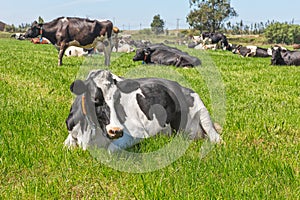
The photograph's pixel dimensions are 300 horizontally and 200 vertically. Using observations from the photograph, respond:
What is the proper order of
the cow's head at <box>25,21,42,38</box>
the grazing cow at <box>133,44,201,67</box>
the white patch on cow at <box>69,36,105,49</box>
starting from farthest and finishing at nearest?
the grazing cow at <box>133,44,201,67</box> < the cow's head at <box>25,21,42,38</box> < the white patch on cow at <box>69,36,105,49</box>

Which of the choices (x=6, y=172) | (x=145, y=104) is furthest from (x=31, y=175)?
(x=145, y=104)

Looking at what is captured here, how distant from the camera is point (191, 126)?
4.69 metres

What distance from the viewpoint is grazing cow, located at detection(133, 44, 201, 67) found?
1464 centimetres

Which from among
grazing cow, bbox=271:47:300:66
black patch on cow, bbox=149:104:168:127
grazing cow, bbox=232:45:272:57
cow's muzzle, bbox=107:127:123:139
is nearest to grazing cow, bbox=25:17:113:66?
grazing cow, bbox=271:47:300:66

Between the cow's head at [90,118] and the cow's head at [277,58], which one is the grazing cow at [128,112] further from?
the cow's head at [277,58]

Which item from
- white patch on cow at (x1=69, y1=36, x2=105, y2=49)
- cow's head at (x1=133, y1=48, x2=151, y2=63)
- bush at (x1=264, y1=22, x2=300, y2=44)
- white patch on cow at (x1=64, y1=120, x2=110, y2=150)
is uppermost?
white patch on cow at (x1=69, y1=36, x2=105, y2=49)

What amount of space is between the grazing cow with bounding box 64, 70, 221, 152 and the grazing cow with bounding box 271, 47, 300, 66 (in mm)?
14173

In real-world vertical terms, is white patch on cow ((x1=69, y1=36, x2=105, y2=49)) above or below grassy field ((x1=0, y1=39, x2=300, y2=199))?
above

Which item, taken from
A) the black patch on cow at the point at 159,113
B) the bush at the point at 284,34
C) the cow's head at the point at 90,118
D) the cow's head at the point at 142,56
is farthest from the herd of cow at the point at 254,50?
the bush at the point at 284,34

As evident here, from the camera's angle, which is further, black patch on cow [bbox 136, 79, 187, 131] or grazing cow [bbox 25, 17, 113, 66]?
grazing cow [bbox 25, 17, 113, 66]

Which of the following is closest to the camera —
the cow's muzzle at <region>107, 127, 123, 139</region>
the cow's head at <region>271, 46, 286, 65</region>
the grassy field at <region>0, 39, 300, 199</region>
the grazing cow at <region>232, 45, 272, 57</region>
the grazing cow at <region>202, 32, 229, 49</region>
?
the grassy field at <region>0, 39, 300, 199</region>

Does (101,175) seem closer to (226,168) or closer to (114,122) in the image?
(114,122)

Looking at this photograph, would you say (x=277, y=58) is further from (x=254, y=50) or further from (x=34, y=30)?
(x=34, y=30)

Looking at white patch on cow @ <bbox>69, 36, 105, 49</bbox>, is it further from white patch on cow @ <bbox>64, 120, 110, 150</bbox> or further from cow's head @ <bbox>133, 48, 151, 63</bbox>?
white patch on cow @ <bbox>64, 120, 110, 150</bbox>
